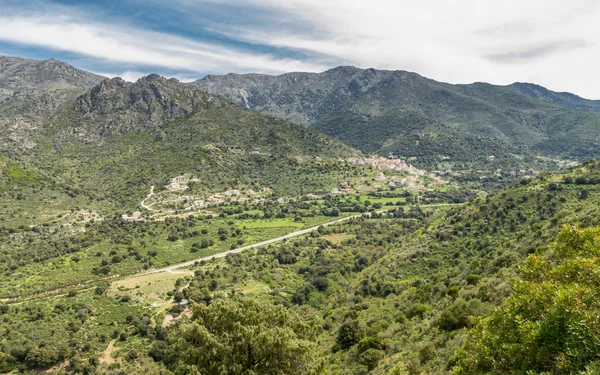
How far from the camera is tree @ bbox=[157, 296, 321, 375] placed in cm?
1433

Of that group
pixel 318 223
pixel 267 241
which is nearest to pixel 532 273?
pixel 267 241

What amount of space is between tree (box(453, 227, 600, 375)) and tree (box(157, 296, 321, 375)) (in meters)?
7.46

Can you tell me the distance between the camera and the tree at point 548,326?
7.21 m

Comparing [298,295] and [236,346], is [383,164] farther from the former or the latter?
[236,346]

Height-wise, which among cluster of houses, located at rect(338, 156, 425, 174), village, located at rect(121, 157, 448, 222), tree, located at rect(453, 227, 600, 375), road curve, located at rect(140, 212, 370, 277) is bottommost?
road curve, located at rect(140, 212, 370, 277)

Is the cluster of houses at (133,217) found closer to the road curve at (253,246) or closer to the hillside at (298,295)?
the hillside at (298,295)

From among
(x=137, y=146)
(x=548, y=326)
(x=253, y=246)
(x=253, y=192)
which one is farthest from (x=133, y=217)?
(x=548, y=326)

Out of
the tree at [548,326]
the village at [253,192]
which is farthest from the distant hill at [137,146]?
the tree at [548,326]

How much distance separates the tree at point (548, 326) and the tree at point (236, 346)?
24.5 feet

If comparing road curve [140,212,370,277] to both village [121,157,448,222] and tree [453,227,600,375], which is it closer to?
village [121,157,448,222]

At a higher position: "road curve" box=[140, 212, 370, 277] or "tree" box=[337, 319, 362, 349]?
"tree" box=[337, 319, 362, 349]

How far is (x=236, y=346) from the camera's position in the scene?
1473cm

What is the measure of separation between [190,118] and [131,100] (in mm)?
30266

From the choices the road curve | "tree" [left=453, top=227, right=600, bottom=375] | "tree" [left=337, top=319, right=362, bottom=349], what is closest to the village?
the road curve
